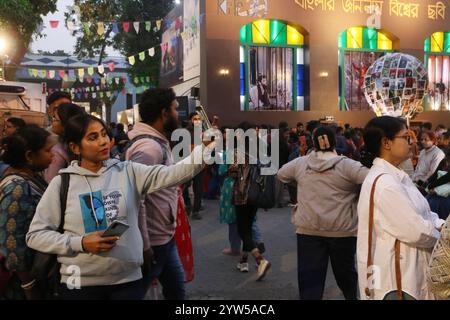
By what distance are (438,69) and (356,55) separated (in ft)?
15.1

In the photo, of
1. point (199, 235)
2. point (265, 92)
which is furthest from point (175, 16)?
point (199, 235)

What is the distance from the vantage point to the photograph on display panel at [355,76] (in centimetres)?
2070

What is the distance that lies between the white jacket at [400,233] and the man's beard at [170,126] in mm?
1503

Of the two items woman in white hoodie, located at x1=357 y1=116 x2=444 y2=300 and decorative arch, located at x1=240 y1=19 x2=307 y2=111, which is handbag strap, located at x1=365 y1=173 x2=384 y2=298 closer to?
woman in white hoodie, located at x1=357 y1=116 x2=444 y2=300

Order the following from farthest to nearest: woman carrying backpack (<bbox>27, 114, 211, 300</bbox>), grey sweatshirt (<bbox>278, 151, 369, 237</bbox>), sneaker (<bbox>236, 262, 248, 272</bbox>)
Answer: sneaker (<bbox>236, 262, 248, 272</bbox>)
grey sweatshirt (<bbox>278, 151, 369, 237</bbox>)
woman carrying backpack (<bbox>27, 114, 211, 300</bbox>)

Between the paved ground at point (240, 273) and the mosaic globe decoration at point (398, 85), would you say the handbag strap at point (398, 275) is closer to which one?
the paved ground at point (240, 273)

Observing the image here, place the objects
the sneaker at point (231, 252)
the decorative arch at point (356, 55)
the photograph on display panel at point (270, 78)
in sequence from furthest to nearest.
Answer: the decorative arch at point (356, 55) < the photograph on display panel at point (270, 78) < the sneaker at point (231, 252)

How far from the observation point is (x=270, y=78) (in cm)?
1958

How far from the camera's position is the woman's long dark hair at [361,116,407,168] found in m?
2.96

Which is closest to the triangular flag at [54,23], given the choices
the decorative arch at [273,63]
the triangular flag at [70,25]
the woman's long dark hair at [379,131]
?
the triangular flag at [70,25]

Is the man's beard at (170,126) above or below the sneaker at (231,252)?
above

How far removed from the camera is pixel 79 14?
52.7 ft

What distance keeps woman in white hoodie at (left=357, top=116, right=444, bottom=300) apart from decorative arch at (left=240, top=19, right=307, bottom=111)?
16196 millimetres

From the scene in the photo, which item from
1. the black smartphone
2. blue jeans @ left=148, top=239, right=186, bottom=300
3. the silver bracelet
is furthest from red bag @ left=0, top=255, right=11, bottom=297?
blue jeans @ left=148, top=239, right=186, bottom=300
